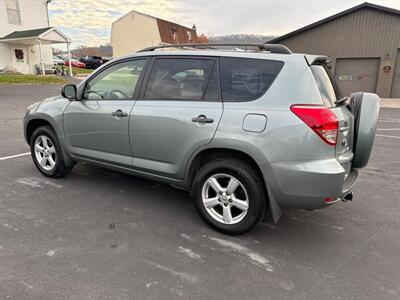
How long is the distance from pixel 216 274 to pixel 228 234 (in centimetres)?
64

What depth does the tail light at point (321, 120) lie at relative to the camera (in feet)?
8.71

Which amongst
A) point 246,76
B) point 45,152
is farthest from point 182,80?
point 45,152

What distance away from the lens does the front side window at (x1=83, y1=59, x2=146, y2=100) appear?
371 cm

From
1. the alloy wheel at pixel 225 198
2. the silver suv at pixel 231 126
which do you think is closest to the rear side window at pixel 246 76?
the silver suv at pixel 231 126

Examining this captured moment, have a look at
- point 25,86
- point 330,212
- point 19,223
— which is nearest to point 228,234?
point 330,212

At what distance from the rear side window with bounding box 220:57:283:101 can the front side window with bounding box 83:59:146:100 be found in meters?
1.08

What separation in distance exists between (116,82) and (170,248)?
7.08 ft

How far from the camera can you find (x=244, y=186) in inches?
118

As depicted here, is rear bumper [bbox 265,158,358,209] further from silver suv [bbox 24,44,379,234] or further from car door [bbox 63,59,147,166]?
car door [bbox 63,59,147,166]

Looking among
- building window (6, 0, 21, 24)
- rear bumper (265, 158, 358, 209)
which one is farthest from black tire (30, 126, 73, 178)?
building window (6, 0, 21, 24)

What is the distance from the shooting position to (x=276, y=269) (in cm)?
267

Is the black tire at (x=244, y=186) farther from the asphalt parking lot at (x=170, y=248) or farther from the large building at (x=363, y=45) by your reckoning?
the large building at (x=363, y=45)

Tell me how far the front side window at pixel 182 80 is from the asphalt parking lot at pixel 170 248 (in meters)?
1.34

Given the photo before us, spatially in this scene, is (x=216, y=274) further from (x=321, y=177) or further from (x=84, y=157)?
(x=84, y=157)
